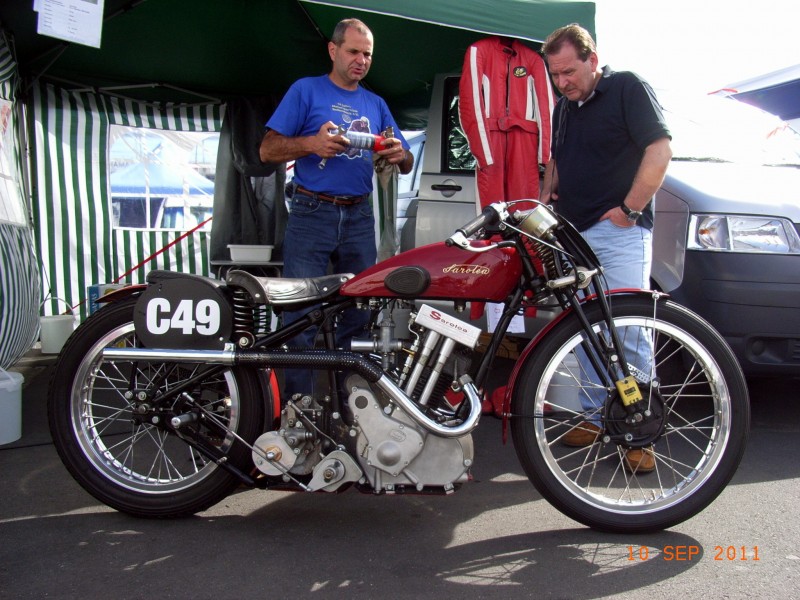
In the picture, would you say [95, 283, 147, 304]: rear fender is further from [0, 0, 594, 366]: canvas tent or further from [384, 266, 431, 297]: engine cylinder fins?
[0, 0, 594, 366]: canvas tent

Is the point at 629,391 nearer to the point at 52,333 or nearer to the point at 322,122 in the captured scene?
the point at 322,122

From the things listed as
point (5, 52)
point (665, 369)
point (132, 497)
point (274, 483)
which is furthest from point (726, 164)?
point (5, 52)

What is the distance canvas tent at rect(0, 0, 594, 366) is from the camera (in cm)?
450

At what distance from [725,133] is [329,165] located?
2.52 metres

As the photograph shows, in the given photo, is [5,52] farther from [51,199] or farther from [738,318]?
[738,318]

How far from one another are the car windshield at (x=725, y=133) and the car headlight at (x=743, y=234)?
26.2 inches

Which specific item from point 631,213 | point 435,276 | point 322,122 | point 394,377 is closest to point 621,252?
point 631,213

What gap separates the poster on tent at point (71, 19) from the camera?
3.73m

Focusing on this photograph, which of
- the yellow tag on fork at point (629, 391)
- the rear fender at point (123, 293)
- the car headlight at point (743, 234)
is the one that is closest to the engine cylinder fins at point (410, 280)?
the yellow tag on fork at point (629, 391)

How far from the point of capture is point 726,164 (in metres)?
4.00

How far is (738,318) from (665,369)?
41cm

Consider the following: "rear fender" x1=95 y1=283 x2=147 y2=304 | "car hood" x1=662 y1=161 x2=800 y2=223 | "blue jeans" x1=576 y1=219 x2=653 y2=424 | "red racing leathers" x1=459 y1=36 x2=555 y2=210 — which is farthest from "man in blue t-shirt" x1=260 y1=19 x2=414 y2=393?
"car hood" x1=662 y1=161 x2=800 y2=223

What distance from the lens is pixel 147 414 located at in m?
2.64
